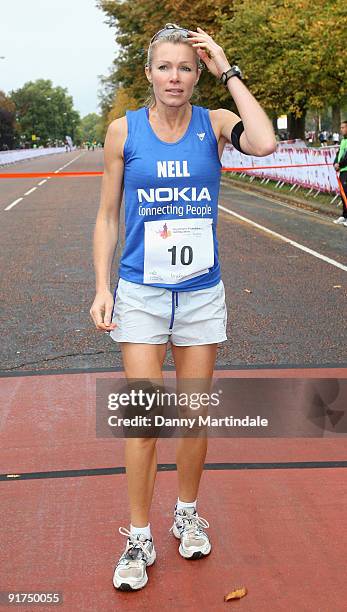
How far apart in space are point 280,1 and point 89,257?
1986cm

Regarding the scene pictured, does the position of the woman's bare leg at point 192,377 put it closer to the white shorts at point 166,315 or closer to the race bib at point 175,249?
the white shorts at point 166,315

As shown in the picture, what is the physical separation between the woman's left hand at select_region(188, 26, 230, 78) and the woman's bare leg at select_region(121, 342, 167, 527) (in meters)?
1.05

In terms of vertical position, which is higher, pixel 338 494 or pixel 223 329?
pixel 223 329

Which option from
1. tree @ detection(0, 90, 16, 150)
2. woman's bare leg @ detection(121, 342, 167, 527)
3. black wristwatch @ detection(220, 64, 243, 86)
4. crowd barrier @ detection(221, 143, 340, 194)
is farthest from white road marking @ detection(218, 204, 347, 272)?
tree @ detection(0, 90, 16, 150)

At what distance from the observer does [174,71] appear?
9.59 feet

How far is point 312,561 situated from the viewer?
3.17 m

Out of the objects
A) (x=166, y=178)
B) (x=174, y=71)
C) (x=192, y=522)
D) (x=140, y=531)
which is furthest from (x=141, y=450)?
(x=174, y=71)

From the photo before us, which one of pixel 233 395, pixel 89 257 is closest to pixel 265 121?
pixel 233 395

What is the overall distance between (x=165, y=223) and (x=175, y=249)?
99mm

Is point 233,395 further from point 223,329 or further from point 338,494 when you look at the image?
point 223,329

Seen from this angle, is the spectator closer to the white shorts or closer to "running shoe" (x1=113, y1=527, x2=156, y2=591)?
the white shorts

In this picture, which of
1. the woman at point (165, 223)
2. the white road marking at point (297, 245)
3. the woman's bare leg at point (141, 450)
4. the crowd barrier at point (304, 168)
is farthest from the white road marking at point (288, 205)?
the woman's bare leg at point (141, 450)

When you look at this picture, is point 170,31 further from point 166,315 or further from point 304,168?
point 304,168

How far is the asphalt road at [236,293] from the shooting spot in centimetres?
640
